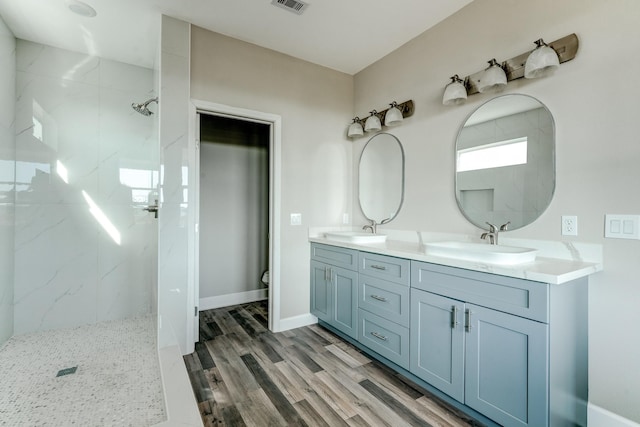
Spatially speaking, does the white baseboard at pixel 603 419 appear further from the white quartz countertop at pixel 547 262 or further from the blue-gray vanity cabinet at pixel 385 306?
the blue-gray vanity cabinet at pixel 385 306

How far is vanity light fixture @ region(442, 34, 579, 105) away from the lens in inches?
64.7

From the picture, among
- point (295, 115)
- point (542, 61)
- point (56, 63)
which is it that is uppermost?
point (56, 63)

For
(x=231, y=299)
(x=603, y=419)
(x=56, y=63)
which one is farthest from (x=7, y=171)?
(x=603, y=419)

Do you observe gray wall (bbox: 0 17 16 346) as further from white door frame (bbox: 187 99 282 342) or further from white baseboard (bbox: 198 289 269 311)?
white baseboard (bbox: 198 289 269 311)

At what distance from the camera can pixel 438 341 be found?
69.3 inches

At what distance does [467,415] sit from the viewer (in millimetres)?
1661

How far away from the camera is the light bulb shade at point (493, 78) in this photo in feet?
6.19

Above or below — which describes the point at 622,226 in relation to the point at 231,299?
above

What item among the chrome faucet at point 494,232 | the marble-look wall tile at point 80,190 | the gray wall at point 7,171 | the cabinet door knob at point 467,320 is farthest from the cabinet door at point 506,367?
the gray wall at point 7,171

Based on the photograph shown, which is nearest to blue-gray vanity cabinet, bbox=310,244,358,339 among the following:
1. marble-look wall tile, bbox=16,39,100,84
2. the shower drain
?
the shower drain

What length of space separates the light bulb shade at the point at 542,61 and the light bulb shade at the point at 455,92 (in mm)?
419

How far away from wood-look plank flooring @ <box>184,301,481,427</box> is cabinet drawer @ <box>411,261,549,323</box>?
2.21 ft

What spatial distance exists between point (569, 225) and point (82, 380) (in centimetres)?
291

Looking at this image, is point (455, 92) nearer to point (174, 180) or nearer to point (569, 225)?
point (569, 225)
